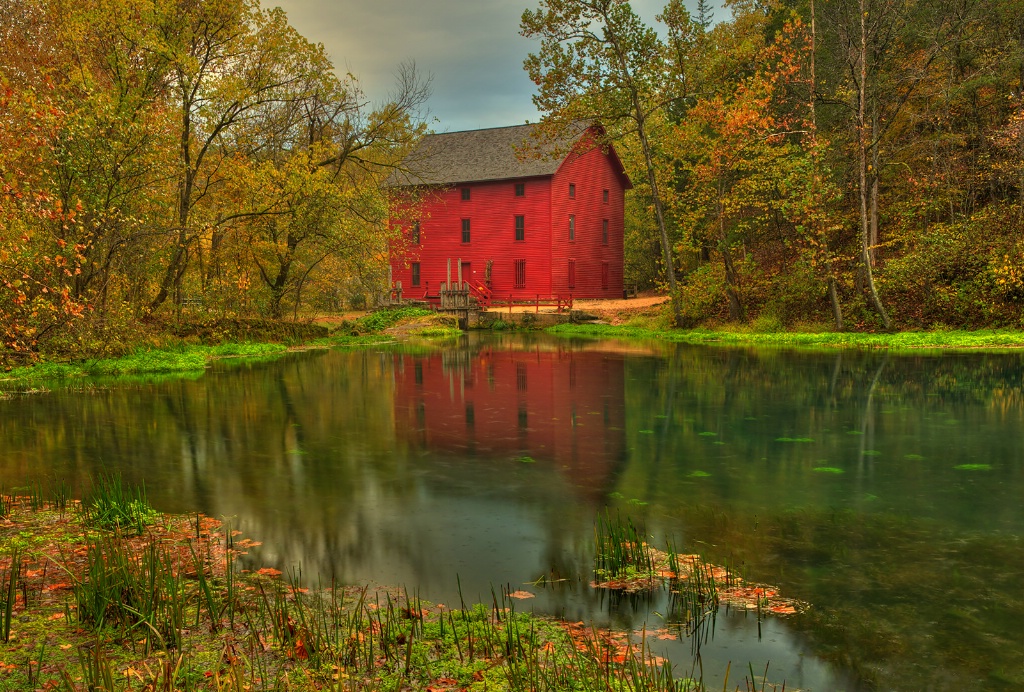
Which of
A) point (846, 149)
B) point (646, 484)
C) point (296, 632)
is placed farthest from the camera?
point (846, 149)

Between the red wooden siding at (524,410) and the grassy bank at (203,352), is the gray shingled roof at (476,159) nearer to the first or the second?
the grassy bank at (203,352)

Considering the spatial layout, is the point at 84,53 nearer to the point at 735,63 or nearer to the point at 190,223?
the point at 190,223

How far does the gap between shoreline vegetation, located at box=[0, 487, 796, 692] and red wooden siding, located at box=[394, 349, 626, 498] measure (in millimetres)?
3416

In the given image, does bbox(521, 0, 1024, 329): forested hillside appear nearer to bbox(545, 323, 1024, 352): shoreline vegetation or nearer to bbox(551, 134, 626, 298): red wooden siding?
bbox(545, 323, 1024, 352): shoreline vegetation

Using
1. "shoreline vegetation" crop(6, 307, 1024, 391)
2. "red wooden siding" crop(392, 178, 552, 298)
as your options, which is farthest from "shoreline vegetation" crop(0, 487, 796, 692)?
"red wooden siding" crop(392, 178, 552, 298)

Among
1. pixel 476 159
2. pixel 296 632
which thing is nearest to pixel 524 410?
pixel 296 632

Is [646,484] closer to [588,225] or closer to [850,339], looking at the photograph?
[850,339]

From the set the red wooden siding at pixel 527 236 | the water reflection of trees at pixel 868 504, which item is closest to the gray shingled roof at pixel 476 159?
the red wooden siding at pixel 527 236

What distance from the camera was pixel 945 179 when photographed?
28.7 meters

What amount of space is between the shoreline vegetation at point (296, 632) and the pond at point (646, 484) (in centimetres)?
28

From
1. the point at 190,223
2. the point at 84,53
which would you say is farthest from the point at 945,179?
the point at 84,53

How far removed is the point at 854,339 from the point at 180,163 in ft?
75.2

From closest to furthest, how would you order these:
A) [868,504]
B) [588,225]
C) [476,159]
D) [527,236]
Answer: [868,504]
[527,236]
[476,159]
[588,225]

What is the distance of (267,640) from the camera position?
4754 millimetres
